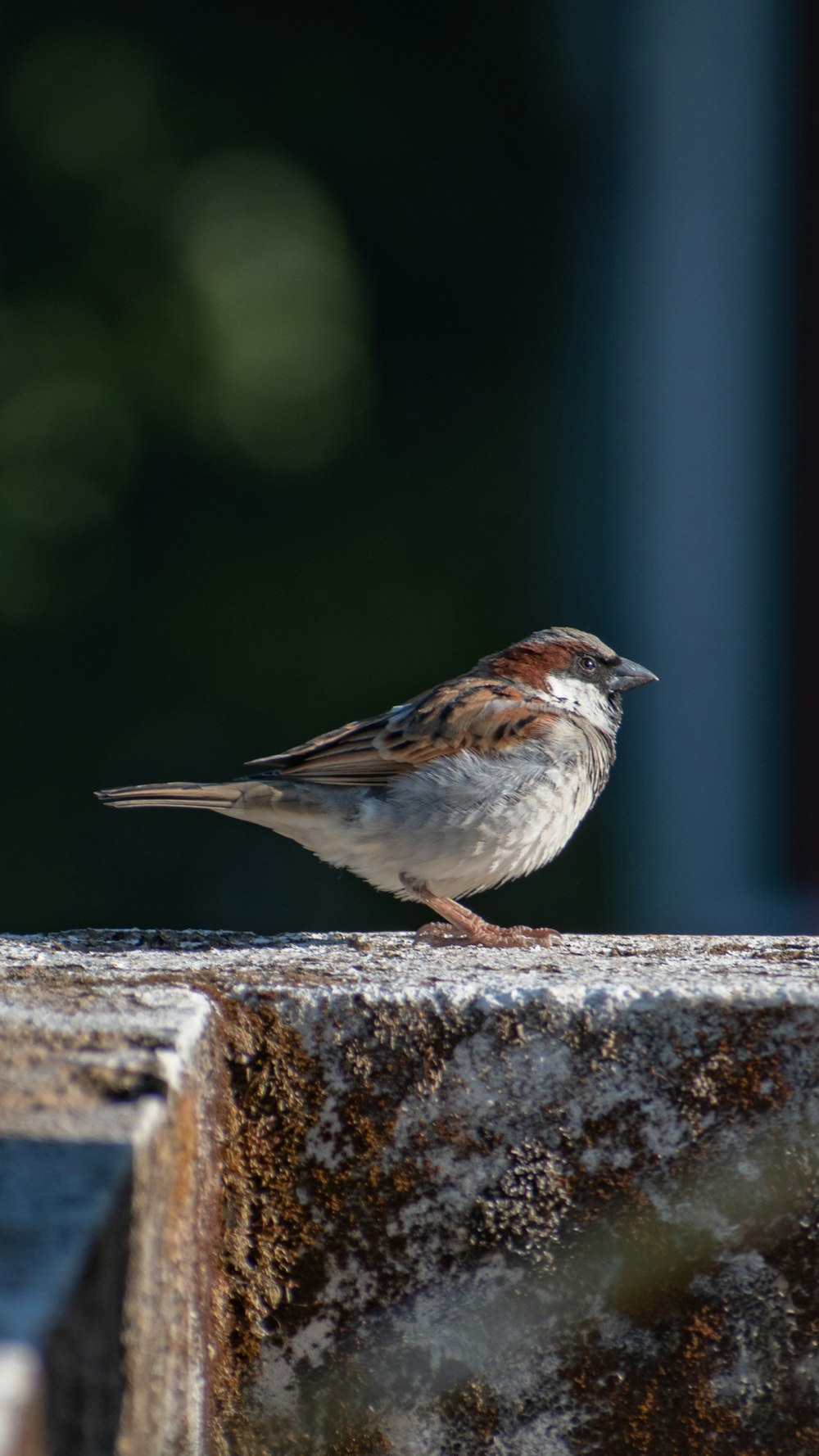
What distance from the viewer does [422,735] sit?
122 inches

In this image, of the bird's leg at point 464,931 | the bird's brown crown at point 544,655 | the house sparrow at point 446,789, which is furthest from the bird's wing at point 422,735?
the bird's leg at point 464,931

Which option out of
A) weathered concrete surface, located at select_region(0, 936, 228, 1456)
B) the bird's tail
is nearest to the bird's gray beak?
the bird's tail

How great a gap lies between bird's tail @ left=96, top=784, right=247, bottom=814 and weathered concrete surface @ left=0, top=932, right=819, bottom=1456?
1551 millimetres

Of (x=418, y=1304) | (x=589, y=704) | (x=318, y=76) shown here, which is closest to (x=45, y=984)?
(x=418, y=1304)

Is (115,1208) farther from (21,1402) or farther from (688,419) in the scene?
(688,419)

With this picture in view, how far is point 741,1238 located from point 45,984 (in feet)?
2.24

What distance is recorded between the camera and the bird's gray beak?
3.37 meters

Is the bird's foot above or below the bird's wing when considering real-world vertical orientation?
below

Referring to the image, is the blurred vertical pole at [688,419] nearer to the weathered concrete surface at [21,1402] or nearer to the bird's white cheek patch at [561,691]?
the bird's white cheek patch at [561,691]

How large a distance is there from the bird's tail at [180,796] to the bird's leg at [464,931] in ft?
1.28

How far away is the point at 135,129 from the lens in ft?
18.5

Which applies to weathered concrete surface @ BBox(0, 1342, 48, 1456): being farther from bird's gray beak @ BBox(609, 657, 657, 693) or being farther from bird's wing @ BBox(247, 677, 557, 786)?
bird's gray beak @ BBox(609, 657, 657, 693)

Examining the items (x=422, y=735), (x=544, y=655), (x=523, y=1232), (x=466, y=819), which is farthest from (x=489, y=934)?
(x=523, y=1232)

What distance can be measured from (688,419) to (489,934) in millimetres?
4261
